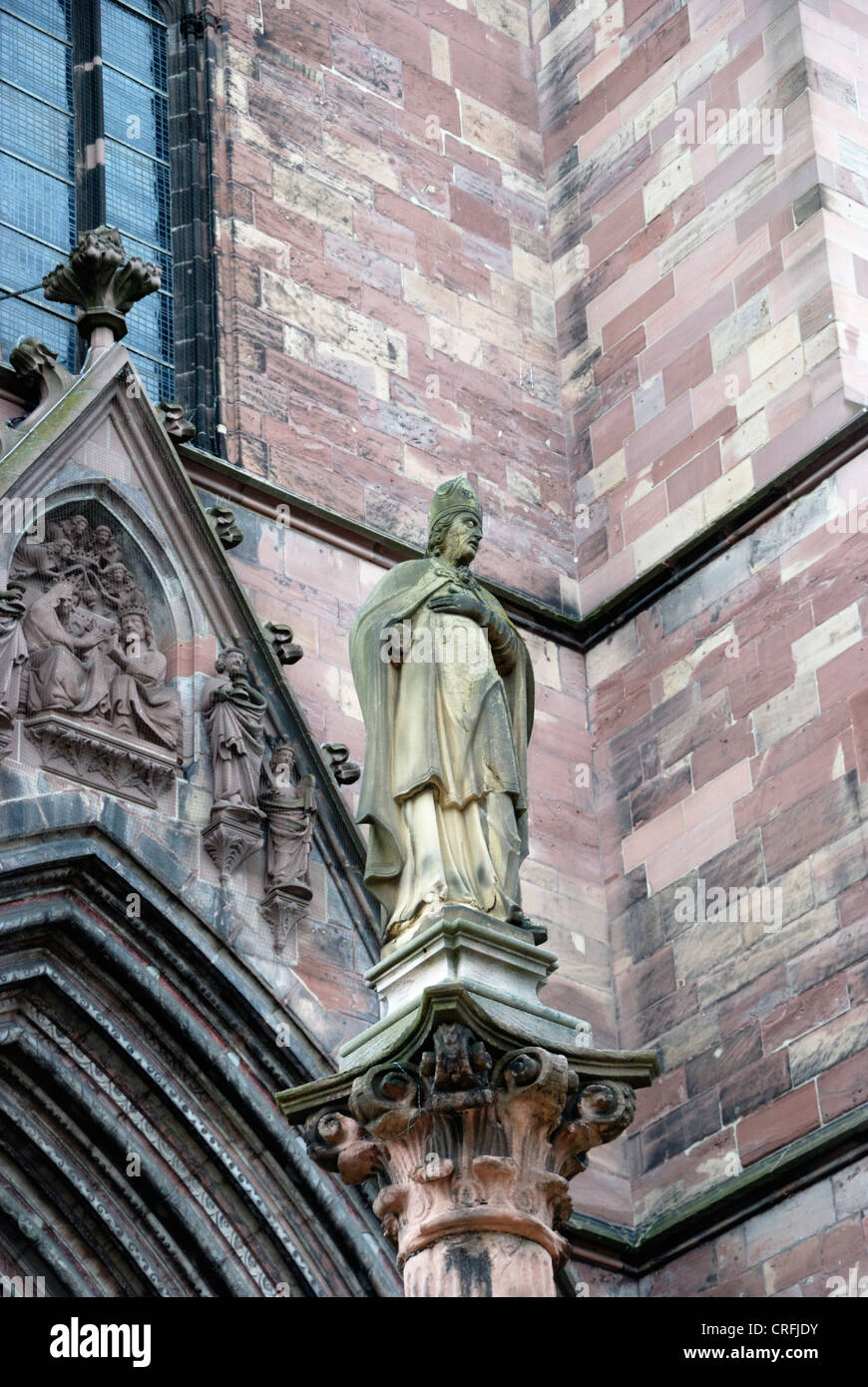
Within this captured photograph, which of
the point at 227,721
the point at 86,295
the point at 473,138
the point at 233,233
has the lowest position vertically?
the point at 227,721

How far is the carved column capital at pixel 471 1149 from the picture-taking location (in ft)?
25.6

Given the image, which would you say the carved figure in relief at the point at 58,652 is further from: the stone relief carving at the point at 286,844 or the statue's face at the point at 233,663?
the stone relief carving at the point at 286,844

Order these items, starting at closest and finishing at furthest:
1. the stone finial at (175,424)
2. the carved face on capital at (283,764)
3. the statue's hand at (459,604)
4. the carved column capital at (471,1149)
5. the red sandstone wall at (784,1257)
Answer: the carved column capital at (471,1149), the statue's hand at (459,604), the red sandstone wall at (784,1257), the carved face on capital at (283,764), the stone finial at (175,424)

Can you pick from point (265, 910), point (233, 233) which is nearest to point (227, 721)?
point (265, 910)

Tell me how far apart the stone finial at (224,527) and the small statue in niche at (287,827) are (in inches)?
41.8

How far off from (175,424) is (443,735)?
356cm

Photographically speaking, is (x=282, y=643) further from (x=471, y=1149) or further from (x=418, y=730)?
(x=471, y=1149)

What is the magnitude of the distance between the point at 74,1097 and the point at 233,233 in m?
4.86

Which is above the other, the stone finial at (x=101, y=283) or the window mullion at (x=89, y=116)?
the window mullion at (x=89, y=116)

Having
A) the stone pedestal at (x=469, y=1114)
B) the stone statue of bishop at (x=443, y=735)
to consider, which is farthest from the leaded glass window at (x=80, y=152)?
the stone pedestal at (x=469, y=1114)

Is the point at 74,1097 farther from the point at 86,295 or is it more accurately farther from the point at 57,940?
the point at 86,295

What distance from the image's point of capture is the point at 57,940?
10492 millimetres

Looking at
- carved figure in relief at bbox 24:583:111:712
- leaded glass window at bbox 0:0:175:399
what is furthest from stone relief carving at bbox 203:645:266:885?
leaded glass window at bbox 0:0:175:399

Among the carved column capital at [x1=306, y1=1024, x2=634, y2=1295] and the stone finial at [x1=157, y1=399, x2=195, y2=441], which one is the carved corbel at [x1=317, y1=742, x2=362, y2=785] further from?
the carved column capital at [x1=306, y1=1024, x2=634, y2=1295]
